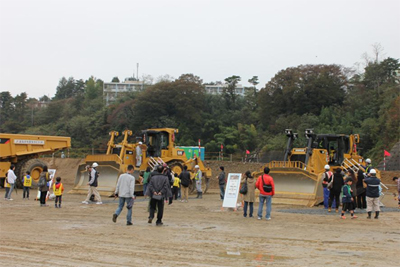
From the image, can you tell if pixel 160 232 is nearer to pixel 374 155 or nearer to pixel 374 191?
pixel 374 191

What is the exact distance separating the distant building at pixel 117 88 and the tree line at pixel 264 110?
11252 millimetres

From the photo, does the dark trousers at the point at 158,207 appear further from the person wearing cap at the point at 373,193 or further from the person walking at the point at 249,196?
the person wearing cap at the point at 373,193

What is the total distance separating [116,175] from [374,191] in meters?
12.2

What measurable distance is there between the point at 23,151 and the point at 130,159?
23.6ft

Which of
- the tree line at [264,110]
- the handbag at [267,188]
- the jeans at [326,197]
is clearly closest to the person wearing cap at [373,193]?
the jeans at [326,197]

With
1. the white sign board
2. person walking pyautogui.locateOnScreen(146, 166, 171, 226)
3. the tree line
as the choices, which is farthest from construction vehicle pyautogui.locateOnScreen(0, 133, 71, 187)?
the tree line

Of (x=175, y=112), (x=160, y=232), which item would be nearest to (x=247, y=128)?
(x=175, y=112)

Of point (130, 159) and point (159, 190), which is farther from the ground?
point (130, 159)

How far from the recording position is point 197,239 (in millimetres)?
10250

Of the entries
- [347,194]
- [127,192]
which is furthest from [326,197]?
[127,192]

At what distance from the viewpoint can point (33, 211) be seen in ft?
53.4

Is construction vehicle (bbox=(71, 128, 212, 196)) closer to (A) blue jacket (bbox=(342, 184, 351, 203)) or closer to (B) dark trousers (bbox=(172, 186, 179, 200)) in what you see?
(B) dark trousers (bbox=(172, 186, 179, 200))

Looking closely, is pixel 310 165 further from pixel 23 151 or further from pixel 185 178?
pixel 23 151

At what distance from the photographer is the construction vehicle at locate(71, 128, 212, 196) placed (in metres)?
22.9
